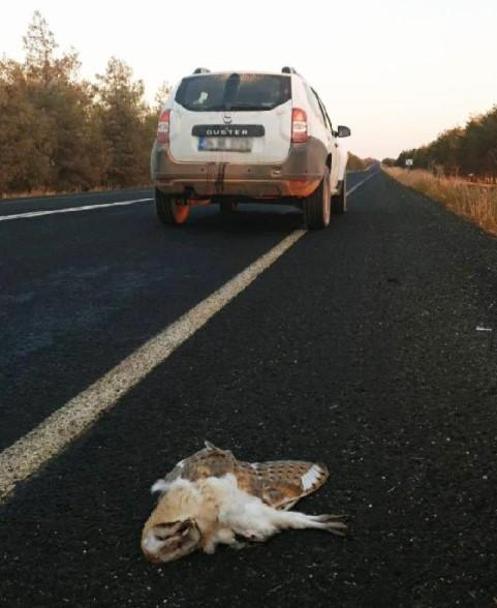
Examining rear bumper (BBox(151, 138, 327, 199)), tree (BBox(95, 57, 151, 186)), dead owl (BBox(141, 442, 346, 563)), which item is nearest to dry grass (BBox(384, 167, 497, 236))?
rear bumper (BBox(151, 138, 327, 199))

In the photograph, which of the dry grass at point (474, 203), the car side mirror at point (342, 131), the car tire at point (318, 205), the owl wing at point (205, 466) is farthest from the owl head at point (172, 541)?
the car side mirror at point (342, 131)

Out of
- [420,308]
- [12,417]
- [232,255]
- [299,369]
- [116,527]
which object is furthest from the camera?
[232,255]

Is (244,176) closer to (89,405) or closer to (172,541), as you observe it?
(89,405)

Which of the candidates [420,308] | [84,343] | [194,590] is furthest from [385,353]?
[194,590]

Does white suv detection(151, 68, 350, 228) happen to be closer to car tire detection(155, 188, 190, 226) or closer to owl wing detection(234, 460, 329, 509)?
car tire detection(155, 188, 190, 226)

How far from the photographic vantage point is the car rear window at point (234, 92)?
286 inches

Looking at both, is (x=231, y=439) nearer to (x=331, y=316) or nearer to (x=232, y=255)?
(x=331, y=316)

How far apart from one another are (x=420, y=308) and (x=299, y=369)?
1.59 m

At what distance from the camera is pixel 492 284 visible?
506 cm

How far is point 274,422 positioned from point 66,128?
38.4 metres

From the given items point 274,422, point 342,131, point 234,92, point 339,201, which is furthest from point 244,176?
point 274,422

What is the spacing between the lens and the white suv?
23.4ft

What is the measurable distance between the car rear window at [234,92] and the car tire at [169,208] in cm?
125

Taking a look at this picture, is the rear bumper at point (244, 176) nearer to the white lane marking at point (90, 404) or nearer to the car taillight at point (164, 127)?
the car taillight at point (164, 127)
